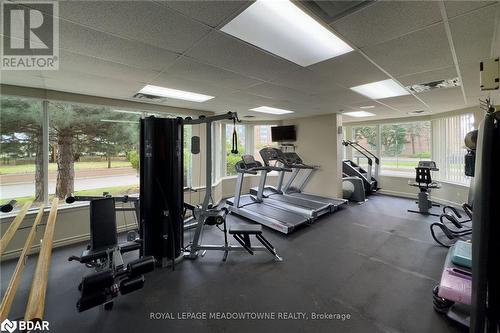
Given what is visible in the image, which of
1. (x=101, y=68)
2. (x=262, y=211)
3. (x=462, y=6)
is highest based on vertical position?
(x=101, y=68)

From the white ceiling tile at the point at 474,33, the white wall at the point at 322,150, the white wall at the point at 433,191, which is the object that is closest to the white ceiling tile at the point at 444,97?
the white wall at the point at 433,191

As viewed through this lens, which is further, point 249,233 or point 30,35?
point 249,233

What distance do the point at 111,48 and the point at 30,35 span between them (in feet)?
1.84

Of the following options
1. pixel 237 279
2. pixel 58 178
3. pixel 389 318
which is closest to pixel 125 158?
pixel 58 178

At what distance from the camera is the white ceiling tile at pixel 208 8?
4.71 ft

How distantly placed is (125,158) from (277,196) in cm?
365

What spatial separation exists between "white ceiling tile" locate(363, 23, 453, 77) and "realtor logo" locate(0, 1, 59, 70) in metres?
2.56

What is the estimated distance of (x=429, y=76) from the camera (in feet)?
9.37

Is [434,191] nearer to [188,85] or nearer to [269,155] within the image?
[269,155]

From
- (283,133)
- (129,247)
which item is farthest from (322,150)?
(129,247)

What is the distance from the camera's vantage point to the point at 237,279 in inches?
103

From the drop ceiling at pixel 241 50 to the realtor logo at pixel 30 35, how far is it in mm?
76

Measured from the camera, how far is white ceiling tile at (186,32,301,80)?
77.0 inches

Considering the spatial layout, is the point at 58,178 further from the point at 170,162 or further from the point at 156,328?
the point at 156,328
